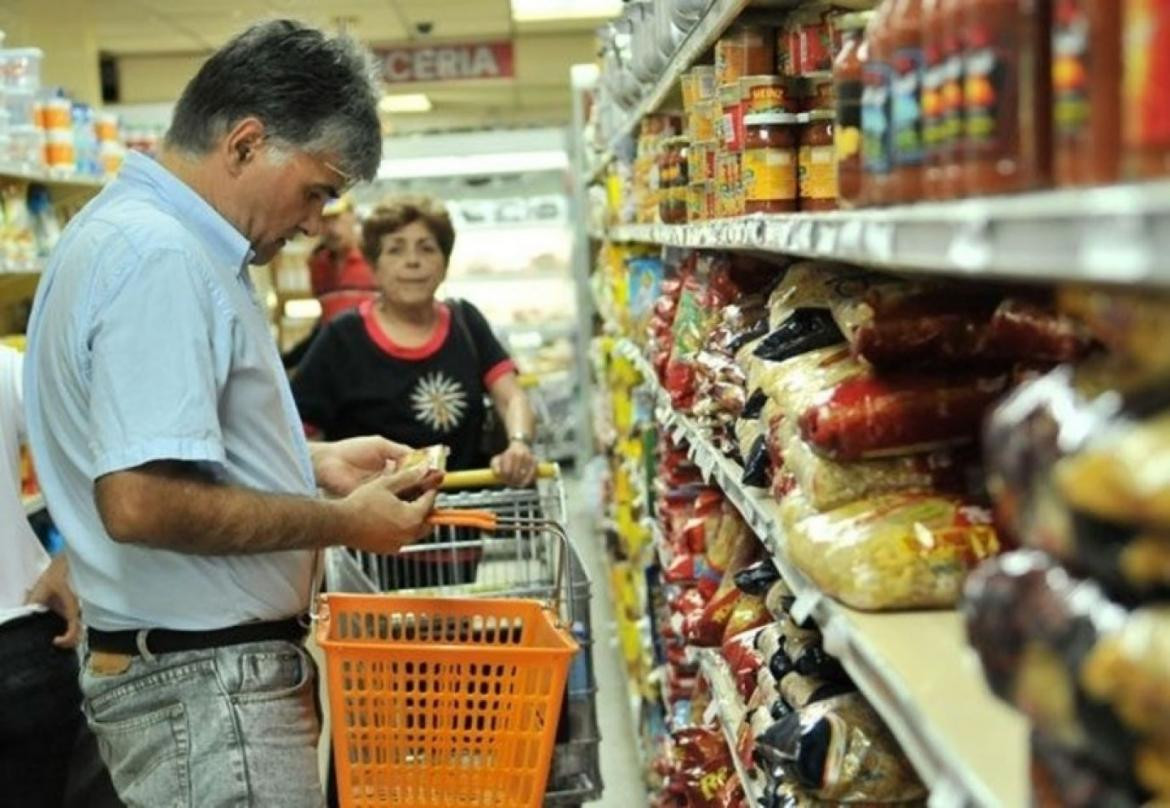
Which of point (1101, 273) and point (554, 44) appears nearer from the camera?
point (1101, 273)

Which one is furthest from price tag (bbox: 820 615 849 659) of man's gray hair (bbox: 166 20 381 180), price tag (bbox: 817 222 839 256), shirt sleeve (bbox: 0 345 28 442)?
shirt sleeve (bbox: 0 345 28 442)

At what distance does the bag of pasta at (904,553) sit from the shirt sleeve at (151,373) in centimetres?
95

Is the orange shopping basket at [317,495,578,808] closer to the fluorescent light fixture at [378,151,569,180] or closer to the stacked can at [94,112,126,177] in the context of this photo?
the stacked can at [94,112,126,177]

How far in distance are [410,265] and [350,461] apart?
1509mm

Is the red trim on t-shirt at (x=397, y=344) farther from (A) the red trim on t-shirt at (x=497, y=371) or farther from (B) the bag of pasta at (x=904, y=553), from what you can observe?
(B) the bag of pasta at (x=904, y=553)

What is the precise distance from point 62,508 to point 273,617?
1.24ft

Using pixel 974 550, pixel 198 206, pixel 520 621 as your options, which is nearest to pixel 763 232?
pixel 974 550

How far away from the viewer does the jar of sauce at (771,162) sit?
249 centimetres

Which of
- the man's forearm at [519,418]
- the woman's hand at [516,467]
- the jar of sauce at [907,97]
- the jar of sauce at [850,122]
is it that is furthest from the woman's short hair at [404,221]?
the jar of sauce at [907,97]

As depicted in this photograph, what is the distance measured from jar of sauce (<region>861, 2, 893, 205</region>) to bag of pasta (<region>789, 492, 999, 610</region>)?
0.41 metres

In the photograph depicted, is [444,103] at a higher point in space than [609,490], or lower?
higher

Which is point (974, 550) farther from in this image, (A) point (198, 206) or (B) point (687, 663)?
(B) point (687, 663)

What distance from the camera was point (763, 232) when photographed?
7.03 ft

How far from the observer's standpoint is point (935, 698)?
4.50ft
